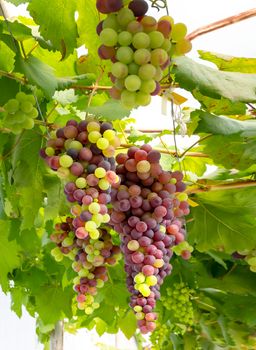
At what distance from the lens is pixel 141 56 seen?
562 millimetres

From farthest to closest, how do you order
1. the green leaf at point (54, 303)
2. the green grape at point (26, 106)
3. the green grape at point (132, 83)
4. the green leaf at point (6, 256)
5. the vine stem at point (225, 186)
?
the green leaf at point (54, 303)
the green leaf at point (6, 256)
the vine stem at point (225, 186)
the green grape at point (26, 106)
the green grape at point (132, 83)

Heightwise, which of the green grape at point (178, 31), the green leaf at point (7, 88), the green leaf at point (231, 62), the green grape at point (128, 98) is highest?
the green leaf at point (231, 62)

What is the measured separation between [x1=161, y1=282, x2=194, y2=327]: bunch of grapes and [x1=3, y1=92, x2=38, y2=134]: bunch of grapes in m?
0.75

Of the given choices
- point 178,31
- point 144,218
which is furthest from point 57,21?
point 144,218

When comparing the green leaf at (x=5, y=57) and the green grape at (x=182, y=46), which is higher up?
the green leaf at (x=5, y=57)

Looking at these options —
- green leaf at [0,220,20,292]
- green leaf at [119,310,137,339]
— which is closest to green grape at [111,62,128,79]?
green leaf at [0,220,20,292]

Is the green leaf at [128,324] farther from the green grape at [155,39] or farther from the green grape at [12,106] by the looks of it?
the green grape at [155,39]

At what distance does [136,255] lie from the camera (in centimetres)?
77

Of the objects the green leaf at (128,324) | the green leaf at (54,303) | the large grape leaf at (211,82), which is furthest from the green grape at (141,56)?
the green leaf at (128,324)

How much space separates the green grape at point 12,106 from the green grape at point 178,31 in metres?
0.25

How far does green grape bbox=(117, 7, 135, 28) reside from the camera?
57cm

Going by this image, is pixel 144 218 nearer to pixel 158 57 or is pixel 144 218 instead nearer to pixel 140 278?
pixel 140 278

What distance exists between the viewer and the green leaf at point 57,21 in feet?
2.36

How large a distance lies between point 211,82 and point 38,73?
24 centimetres
